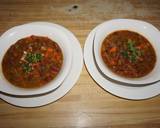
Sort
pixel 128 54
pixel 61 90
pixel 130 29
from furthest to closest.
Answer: pixel 130 29
pixel 128 54
pixel 61 90

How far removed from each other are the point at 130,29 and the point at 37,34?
855mm

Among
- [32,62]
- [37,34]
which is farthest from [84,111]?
[37,34]

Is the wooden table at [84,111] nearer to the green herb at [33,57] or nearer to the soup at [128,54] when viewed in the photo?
the soup at [128,54]

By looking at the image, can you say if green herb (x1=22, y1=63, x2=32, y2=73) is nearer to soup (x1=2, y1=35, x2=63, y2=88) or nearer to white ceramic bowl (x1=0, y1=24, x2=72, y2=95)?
soup (x1=2, y1=35, x2=63, y2=88)

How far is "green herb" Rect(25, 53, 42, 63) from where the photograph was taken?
175cm

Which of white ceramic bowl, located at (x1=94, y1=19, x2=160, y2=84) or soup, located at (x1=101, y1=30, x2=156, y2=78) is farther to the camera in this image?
soup, located at (x1=101, y1=30, x2=156, y2=78)

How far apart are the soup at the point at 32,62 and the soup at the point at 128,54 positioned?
0.42 metres

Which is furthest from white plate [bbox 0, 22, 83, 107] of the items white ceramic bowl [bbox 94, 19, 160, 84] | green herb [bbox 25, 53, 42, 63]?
green herb [bbox 25, 53, 42, 63]

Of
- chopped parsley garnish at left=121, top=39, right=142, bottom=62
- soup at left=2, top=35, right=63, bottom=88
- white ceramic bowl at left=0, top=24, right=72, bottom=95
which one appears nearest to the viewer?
white ceramic bowl at left=0, top=24, right=72, bottom=95

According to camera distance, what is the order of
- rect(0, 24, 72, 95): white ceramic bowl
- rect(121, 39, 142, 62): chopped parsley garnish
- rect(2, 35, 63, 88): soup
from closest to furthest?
rect(0, 24, 72, 95): white ceramic bowl < rect(2, 35, 63, 88): soup < rect(121, 39, 142, 62): chopped parsley garnish

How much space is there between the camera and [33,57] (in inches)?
69.2

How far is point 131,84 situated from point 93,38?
58 cm

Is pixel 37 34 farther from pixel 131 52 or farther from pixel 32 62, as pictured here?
pixel 131 52

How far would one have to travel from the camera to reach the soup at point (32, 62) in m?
1.70
